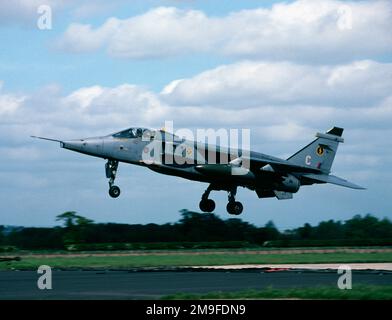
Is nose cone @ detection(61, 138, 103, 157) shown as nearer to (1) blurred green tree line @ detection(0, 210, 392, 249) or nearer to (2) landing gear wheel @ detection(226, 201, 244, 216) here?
(2) landing gear wheel @ detection(226, 201, 244, 216)

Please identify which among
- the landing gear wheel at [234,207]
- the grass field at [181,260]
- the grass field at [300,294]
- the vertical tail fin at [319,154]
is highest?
the vertical tail fin at [319,154]

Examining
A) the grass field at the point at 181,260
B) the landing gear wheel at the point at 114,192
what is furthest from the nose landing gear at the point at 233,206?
the landing gear wheel at the point at 114,192

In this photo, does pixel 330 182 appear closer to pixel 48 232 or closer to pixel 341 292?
pixel 341 292

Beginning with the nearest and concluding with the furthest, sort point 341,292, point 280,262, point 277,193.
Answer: point 341,292
point 277,193
point 280,262

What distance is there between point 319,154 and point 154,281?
16.1m

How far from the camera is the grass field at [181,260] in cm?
4878

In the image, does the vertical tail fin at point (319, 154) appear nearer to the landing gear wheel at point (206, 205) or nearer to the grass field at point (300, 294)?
the landing gear wheel at point (206, 205)

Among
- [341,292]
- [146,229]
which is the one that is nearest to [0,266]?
[341,292]

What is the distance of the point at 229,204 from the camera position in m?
45.6

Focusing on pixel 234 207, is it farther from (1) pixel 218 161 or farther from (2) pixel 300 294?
(2) pixel 300 294

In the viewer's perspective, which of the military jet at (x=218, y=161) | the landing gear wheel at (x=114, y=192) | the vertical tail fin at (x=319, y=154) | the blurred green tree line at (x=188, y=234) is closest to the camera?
the landing gear wheel at (x=114, y=192)

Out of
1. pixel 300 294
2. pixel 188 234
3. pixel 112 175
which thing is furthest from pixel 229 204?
pixel 188 234
